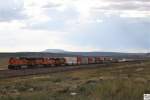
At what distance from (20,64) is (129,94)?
65559 mm

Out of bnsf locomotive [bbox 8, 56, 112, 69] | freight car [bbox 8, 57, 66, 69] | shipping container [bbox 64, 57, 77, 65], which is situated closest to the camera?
freight car [bbox 8, 57, 66, 69]

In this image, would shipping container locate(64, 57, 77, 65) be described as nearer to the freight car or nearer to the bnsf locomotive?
the bnsf locomotive

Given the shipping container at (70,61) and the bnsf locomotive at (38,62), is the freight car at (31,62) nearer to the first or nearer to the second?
the bnsf locomotive at (38,62)

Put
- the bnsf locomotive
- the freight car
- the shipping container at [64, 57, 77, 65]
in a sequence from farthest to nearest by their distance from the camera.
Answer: the shipping container at [64, 57, 77, 65]
the bnsf locomotive
the freight car

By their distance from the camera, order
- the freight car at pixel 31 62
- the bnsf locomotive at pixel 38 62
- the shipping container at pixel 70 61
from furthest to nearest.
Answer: the shipping container at pixel 70 61 → the bnsf locomotive at pixel 38 62 → the freight car at pixel 31 62

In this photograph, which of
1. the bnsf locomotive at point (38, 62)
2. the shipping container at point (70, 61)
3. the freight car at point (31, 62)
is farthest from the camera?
the shipping container at point (70, 61)

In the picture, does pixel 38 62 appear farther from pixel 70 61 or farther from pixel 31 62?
pixel 70 61

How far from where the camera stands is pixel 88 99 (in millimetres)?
17344

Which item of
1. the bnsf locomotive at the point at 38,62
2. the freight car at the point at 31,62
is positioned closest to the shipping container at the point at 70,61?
the bnsf locomotive at the point at 38,62

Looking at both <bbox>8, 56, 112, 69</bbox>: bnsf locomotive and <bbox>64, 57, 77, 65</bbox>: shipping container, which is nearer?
<bbox>8, 56, 112, 69</bbox>: bnsf locomotive

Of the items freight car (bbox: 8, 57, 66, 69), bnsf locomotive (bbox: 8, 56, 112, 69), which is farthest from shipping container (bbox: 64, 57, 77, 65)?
freight car (bbox: 8, 57, 66, 69)

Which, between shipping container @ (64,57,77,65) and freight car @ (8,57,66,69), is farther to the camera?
shipping container @ (64,57,77,65)

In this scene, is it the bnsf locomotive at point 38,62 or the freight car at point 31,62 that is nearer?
the freight car at point 31,62

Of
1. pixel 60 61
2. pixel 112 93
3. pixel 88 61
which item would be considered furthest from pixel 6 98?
pixel 88 61
